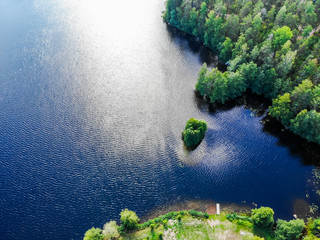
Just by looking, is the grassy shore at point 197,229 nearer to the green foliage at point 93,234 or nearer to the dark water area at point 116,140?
the green foliage at point 93,234

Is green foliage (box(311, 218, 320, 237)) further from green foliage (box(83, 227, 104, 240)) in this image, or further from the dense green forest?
green foliage (box(83, 227, 104, 240))

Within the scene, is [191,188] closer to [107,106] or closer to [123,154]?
[123,154]

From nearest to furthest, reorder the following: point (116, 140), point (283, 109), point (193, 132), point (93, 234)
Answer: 1. point (93, 234)
2. point (193, 132)
3. point (116, 140)
4. point (283, 109)

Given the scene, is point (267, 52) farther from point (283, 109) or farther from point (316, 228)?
point (316, 228)

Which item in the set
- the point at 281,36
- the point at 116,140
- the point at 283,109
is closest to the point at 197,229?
the point at 116,140

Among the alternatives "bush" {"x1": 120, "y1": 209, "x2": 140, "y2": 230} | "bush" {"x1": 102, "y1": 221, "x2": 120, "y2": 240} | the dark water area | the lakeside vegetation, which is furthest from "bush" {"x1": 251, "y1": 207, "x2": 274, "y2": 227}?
"bush" {"x1": 102, "y1": 221, "x2": 120, "y2": 240}

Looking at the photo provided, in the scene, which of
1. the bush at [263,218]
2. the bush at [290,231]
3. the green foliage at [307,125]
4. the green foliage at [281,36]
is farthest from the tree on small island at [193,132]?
the green foliage at [281,36]
